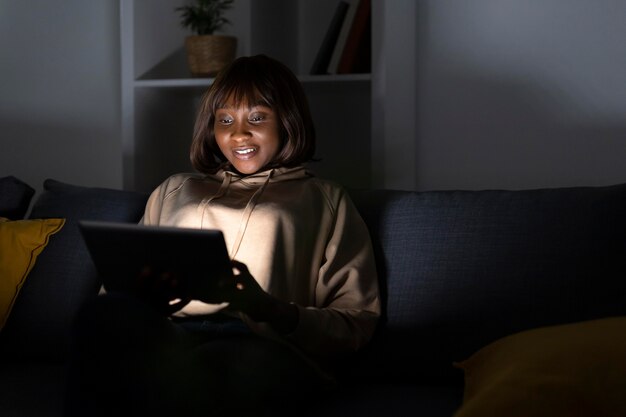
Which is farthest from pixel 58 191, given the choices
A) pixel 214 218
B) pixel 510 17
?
pixel 510 17

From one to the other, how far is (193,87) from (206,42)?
176 mm

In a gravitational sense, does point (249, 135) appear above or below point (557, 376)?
above

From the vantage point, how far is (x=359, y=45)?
2.44 metres

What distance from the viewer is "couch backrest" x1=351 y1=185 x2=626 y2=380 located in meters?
1.64

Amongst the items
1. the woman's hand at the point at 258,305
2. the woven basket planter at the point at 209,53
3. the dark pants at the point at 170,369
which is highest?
the woven basket planter at the point at 209,53

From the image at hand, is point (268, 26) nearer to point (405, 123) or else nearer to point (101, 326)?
point (405, 123)

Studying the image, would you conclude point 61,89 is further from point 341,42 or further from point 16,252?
point 16,252

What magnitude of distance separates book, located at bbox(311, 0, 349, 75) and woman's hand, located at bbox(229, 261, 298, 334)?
1.09m

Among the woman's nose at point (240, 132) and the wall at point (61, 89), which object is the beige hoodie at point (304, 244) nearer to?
the woman's nose at point (240, 132)

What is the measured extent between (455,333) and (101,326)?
68 centimetres

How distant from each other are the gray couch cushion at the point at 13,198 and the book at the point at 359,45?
0.88 meters

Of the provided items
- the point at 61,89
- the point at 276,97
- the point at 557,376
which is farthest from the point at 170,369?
the point at 61,89

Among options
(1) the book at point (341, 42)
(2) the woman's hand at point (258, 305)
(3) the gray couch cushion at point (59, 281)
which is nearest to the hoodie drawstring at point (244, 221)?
(2) the woman's hand at point (258, 305)

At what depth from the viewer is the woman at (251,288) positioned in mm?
1330
